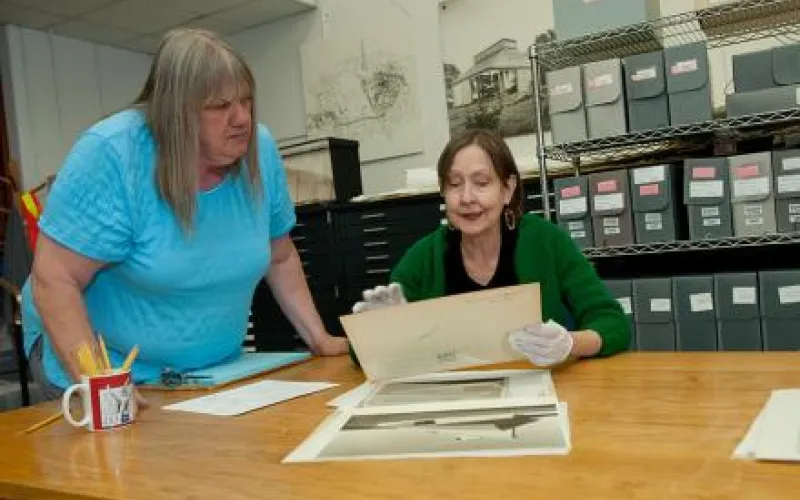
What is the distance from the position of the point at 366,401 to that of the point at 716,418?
1.54ft

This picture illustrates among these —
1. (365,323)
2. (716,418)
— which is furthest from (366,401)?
(716,418)

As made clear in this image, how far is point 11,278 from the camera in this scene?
9.04ft

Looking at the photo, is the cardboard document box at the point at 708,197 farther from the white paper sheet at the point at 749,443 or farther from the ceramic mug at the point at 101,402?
the ceramic mug at the point at 101,402

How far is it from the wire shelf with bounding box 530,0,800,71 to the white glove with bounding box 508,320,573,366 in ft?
5.96

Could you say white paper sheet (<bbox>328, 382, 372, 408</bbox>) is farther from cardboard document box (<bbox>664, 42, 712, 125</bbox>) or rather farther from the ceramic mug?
cardboard document box (<bbox>664, 42, 712, 125</bbox>)

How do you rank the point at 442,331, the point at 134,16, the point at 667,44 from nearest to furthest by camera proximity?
the point at 442,331 → the point at 667,44 → the point at 134,16

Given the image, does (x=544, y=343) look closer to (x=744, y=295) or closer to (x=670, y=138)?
(x=744, y=295)

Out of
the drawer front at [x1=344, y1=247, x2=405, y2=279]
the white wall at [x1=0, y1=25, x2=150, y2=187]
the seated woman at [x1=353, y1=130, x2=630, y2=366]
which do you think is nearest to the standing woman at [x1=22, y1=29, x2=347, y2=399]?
the seated woman at [x1=353, y1=130, x2=630, y2=366]

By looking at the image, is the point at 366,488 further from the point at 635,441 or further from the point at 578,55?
the point at 578,55

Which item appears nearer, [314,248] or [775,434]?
[775,434]

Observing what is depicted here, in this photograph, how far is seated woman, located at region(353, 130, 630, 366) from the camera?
1.41m

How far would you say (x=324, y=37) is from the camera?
13.6 feet

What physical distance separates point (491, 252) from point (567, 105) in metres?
1.33

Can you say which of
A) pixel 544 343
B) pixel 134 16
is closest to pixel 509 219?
pixel 544 343
